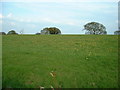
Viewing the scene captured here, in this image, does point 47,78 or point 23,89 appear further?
point 47,78

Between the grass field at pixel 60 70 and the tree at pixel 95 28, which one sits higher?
the tree at pixel 95 28

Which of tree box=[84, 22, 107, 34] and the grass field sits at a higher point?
tree box=[84, 22, 107, 34]

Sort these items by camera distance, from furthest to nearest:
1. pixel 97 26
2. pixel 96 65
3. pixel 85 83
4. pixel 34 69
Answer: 1. pixel 97 26
2. pixel 96 65
3. pixel 34 69
4. pixel 85 83

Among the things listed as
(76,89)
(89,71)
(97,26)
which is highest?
(97,26)

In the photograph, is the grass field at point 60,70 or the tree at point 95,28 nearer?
the grass field at point 60,70

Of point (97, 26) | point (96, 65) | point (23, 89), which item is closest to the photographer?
point (23, 89)

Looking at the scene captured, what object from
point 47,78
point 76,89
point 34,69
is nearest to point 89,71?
point 76,89

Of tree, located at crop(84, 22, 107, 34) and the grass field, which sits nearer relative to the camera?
→ the grass field

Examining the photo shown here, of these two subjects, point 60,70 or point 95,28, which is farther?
point 95,28

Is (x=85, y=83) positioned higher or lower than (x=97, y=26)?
lower

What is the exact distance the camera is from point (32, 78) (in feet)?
21.7

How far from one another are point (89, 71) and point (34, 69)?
2.35 m

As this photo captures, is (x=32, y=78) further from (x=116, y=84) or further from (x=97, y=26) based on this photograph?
(x=97, y=26)

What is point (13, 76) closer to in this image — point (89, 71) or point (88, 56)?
point (89, 71)
